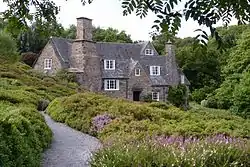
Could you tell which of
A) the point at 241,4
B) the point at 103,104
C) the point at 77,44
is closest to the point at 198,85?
the point at 77,44

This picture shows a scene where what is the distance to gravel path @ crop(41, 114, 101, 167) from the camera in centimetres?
992

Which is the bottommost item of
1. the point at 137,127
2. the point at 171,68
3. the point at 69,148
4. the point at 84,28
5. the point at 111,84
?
the point at 69,148

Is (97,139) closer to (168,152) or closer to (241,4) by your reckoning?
(168,152)

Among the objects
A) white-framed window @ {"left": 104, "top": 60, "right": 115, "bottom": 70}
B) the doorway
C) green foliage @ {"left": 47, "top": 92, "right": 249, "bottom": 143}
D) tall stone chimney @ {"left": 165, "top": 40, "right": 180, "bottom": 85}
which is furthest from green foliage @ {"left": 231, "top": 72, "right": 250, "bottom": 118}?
white-framed window @ {"left": 104, "top": 60, "right": 115, "bottom": 70}

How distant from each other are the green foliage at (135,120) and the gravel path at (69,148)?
521 mm

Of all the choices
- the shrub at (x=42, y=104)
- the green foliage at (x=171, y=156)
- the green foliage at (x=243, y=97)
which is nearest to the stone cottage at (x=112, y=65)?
the green foliage at (x=243, y=97)

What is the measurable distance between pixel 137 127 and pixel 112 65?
25.5 m

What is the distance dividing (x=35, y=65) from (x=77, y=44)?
18.7ft

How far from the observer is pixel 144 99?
1545 inches

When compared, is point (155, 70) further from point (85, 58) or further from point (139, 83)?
point (85, 58)

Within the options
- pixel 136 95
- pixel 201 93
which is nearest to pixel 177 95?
pixel 136 95

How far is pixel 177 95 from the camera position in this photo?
39469 millimetres

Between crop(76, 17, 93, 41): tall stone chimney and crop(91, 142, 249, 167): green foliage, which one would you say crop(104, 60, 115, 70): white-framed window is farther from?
crop(91, 142, 249, 167): green foliage

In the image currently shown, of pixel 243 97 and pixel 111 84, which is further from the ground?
pixel 111 84
